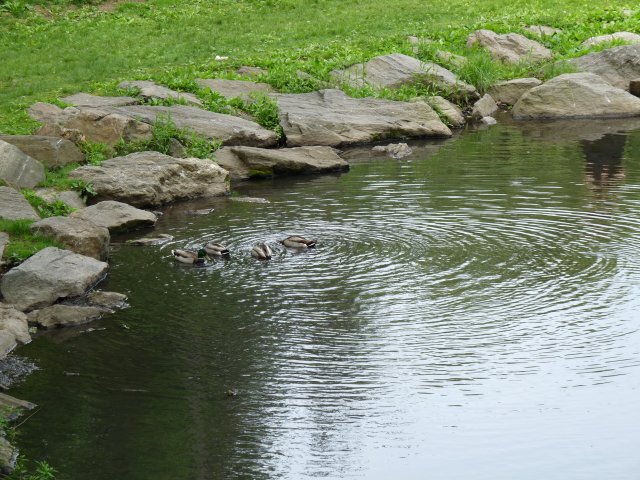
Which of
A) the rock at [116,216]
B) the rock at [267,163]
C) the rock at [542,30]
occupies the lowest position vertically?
the rock at [267,163]

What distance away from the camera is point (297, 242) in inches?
602

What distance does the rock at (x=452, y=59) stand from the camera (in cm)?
2916

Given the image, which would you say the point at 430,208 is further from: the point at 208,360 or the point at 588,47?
the point at 588,47

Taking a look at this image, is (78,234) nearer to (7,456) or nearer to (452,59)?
(7,456)

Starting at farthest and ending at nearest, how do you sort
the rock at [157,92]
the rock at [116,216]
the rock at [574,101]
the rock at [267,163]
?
the rock at [574,101]
the rock at [157,92]
the rock at [267,163]
the rock at [116,216]

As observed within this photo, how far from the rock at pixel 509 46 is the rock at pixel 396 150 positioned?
27.1 feet

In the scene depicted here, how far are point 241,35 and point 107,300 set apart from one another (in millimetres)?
19241

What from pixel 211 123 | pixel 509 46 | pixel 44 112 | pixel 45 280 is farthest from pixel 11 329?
pixel 509 46

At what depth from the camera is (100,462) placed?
363 inches

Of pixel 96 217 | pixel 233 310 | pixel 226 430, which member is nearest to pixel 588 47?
pixel 96 217

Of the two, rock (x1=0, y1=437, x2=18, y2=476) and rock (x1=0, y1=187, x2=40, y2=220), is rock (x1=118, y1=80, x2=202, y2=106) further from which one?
rock (x1=0, y1=437, x2=18, y2=476)

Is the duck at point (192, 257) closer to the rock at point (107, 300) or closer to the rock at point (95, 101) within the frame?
the rock at point (107, 300)

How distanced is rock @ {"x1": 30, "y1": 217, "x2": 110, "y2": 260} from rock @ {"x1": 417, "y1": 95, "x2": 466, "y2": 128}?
42.2ft

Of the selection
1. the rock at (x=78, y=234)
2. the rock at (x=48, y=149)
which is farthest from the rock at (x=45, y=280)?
the rock at (x=48, y=149)
